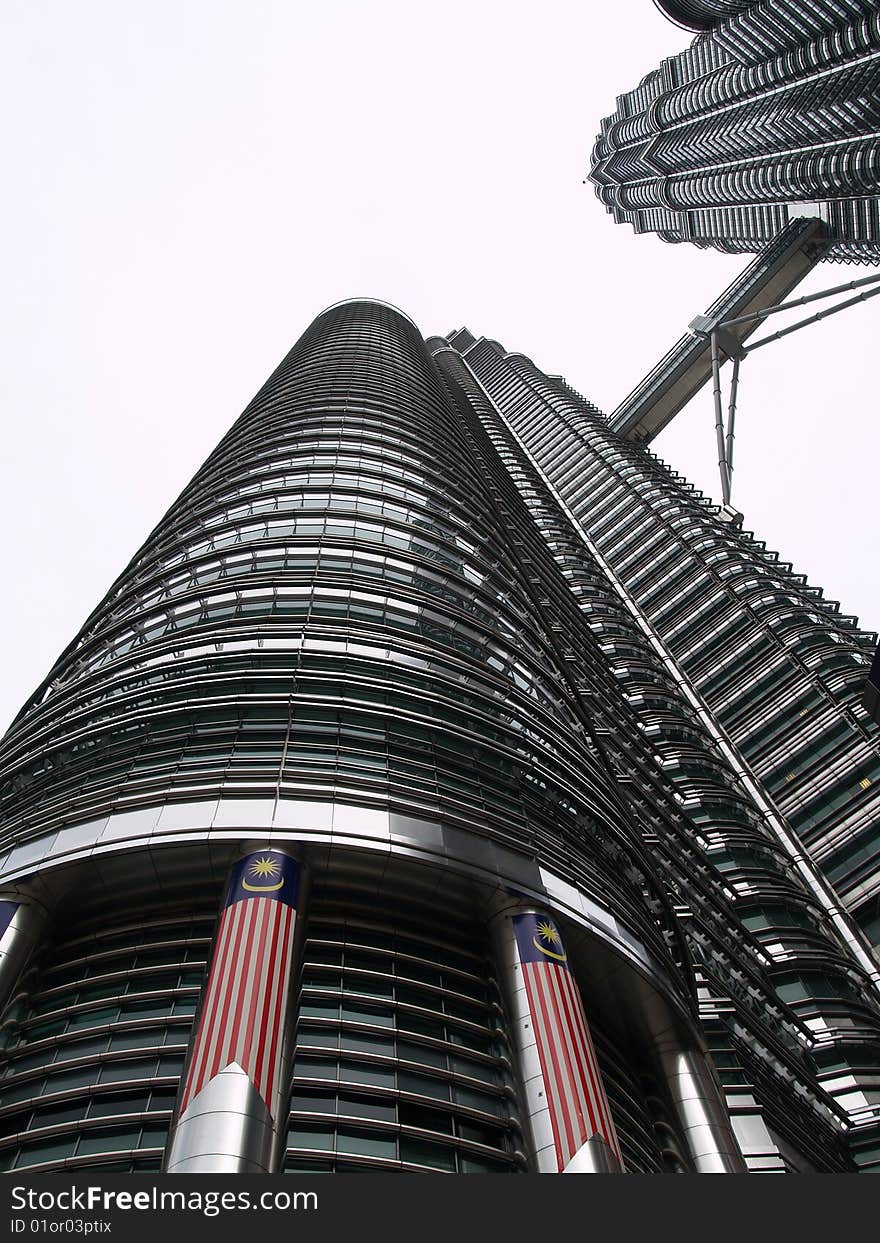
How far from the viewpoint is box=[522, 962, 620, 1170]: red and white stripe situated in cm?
1658

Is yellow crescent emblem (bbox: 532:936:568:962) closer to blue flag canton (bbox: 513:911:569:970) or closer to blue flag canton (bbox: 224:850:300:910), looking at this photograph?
blue flag canton (bbox: 513:911:569:970)

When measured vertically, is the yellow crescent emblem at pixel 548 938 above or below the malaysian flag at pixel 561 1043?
above

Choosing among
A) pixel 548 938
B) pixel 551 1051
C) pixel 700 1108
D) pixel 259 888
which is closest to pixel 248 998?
pixel 259 888

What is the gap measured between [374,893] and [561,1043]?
5201 mm

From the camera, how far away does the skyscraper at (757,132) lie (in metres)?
109

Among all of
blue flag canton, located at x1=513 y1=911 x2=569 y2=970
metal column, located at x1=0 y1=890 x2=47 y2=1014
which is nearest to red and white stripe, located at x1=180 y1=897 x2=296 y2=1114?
metal column, located at x1=0 y1=890 x2=47 y2=1014

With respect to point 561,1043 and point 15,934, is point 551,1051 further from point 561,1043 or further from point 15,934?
point 15,934

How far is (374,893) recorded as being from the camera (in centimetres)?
2128

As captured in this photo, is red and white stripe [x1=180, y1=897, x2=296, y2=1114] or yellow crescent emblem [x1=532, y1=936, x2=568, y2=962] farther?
yellow crescent emblem [x1=532, y1=936, x2=568, y2=962]

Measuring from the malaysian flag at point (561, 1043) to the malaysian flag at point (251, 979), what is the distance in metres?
4.87

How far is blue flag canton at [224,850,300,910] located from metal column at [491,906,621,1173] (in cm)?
474

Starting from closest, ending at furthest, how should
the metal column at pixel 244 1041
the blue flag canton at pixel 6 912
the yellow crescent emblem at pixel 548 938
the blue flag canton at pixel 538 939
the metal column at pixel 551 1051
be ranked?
the metal column at pixel 244 1041 < the metal column at pixel 551 1051 < the blue flag canton at pixel 6 912 < the blue flag canton at pixel 538 939 < the yellow crescent emblem at pixel 548 938

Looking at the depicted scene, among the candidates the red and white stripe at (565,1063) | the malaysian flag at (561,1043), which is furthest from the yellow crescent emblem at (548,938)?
the red and white stripe at (565,1063)

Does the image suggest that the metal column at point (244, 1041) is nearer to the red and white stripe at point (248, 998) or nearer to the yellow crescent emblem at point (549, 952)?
the red and white stripe at point (248, 998)
